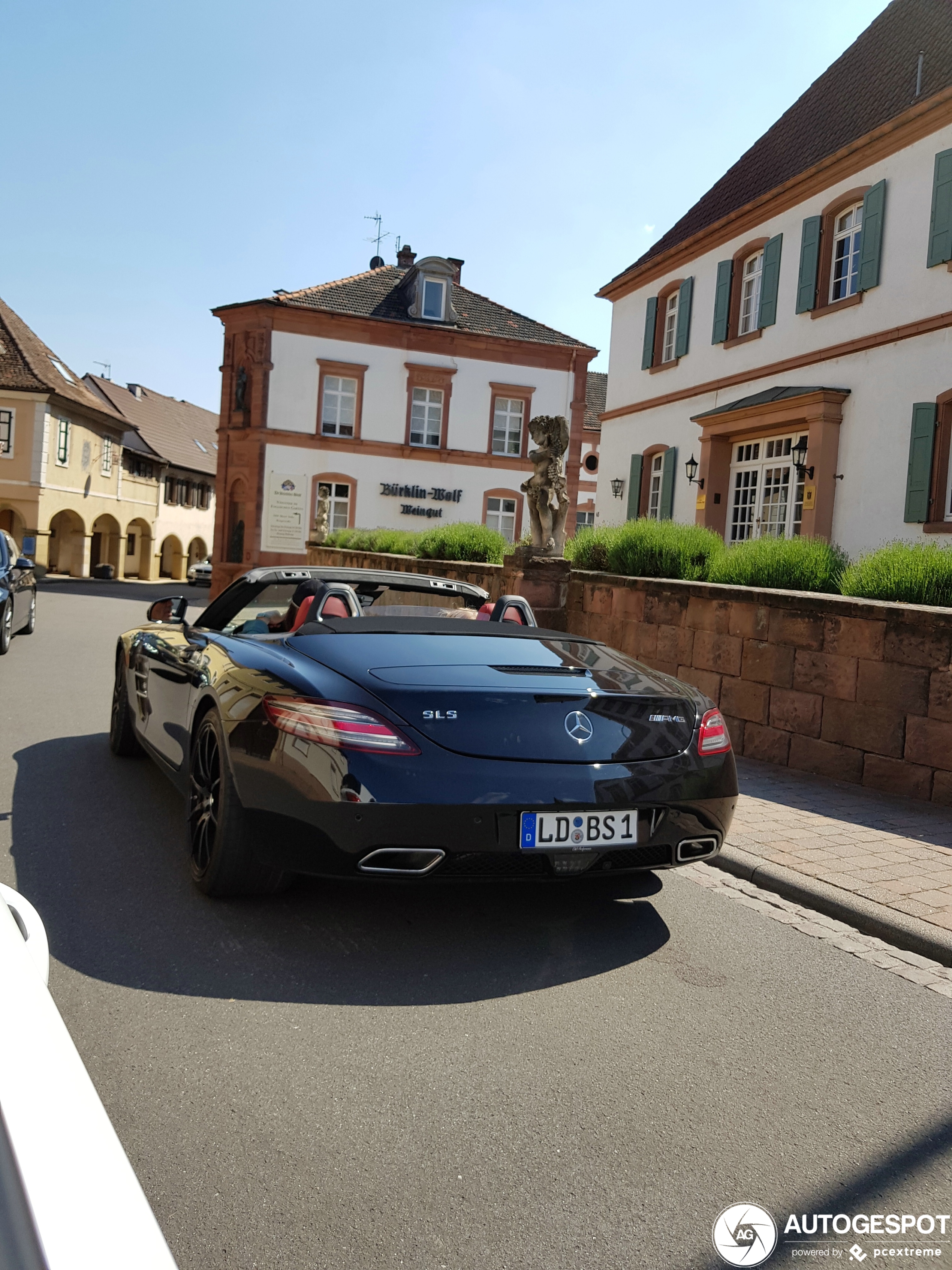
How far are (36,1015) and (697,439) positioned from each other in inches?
831

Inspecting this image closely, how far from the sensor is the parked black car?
13039 millimetres

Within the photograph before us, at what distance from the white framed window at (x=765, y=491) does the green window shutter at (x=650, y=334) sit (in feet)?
13.2

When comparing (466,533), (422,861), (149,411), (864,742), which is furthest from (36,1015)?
(149,411)

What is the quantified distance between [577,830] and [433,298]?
37.2 m

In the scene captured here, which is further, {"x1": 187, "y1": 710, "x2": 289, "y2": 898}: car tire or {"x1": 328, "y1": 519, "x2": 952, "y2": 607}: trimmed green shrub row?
{"x1": 328, "y1": 519, "x2": 952, "y2": 607}: trimmed green shrub row

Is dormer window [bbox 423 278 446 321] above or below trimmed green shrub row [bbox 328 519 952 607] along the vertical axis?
above

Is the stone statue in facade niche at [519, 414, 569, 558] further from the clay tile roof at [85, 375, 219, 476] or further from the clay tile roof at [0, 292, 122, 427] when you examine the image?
the clay tile roof at [85, 375, 219, 476]

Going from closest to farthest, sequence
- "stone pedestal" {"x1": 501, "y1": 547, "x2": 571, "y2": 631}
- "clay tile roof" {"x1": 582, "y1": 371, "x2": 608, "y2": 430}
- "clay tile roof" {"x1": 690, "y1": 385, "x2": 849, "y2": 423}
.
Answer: "stone pedestal" {"x1": 501, "y1": 547, "x2": 571, "y2": 631}
"clay tile roof" {"x1": 690, "y1": 385, "x2": 849, "y2": 423}
"clay tile roof" {"x1": 582, "y1": 371, "x2": 608, "y2": 430}

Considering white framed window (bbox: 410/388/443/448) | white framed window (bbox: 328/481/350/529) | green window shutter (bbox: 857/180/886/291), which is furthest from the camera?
white framed window (bbox: 410/388/443/448)

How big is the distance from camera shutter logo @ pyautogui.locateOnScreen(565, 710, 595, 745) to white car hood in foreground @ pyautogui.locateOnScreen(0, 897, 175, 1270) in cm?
269

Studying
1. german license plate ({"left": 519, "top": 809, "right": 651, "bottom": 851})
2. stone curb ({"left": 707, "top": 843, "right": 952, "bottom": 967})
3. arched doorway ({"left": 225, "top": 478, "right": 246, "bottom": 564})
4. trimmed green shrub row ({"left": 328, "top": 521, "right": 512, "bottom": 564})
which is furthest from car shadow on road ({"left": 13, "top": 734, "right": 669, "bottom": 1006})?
arched doorway ({"left": 225, "top": 478, "right": 246, "bottom": 564})

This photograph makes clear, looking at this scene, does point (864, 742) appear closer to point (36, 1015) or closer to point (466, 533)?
point (36, 1015)

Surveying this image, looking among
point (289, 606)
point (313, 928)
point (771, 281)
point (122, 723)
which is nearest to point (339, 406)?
point (771, 281)

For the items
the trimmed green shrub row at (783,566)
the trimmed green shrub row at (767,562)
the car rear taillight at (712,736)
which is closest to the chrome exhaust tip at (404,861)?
the car rear taillight at (712,736)
